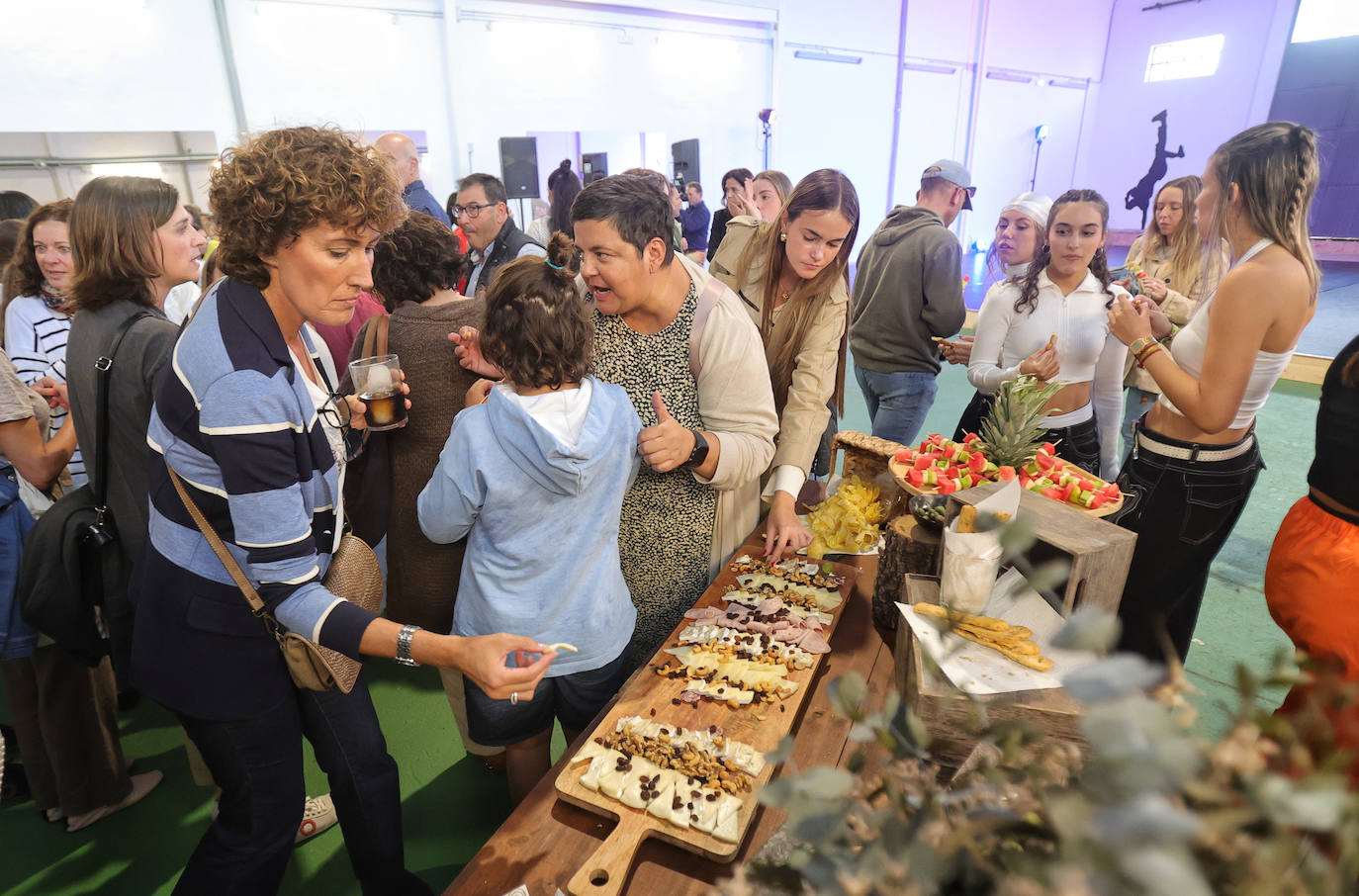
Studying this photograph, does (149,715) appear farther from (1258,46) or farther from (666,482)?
(1258,46)

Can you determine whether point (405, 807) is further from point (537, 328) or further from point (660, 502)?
point (537, 328)

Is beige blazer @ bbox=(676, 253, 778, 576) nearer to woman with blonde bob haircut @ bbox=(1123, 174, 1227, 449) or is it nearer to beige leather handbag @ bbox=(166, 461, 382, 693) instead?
beige leather handbag @ bbox=(166, 461, 382, 693)

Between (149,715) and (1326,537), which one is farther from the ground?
(1326,537)

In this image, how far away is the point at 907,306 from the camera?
331cm

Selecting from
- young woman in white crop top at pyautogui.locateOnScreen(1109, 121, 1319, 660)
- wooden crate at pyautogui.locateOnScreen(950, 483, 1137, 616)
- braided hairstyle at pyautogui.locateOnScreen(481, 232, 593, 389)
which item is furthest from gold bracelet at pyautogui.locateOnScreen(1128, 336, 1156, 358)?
braided hairstyle at pyautogui.locateOnScreen(481, 232, 593, 389)

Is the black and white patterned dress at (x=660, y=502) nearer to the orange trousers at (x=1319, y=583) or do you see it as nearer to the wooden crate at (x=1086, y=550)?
the wooden crate at (x=1086, y=550)

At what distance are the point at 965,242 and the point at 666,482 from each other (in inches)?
523

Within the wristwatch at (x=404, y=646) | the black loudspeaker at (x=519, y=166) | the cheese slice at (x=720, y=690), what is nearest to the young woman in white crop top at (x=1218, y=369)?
the cheese slice at (x=720, y=690)

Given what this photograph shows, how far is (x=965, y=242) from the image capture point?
43.3ft

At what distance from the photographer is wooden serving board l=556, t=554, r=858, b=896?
103cm

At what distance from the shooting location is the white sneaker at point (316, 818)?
2.05 meters

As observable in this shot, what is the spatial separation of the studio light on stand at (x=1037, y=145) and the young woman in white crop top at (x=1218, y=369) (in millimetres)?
13203

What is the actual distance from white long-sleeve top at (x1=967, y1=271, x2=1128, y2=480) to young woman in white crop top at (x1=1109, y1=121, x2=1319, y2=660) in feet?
1.68

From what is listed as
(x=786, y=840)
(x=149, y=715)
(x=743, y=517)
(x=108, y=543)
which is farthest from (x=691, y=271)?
(x=149, y=715)
